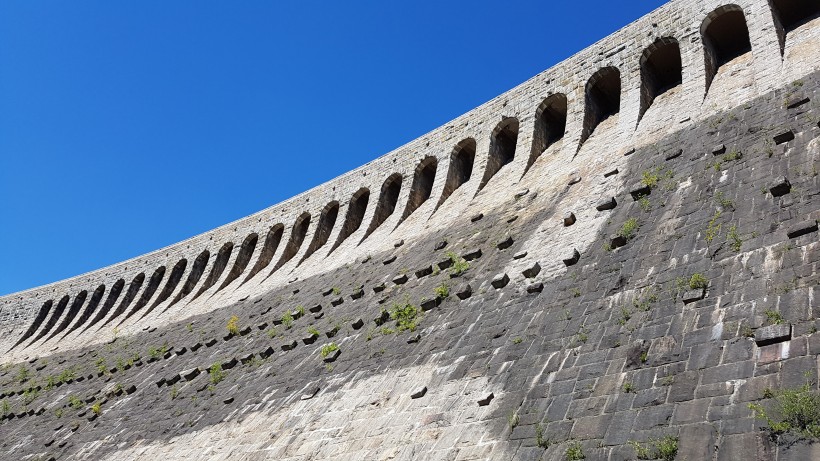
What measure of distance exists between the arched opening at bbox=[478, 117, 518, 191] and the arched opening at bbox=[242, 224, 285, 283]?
929 cm

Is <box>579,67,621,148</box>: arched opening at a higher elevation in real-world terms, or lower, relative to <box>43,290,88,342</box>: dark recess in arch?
lower

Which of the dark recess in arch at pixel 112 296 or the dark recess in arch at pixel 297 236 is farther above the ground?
the dark recess in arch at pixel 112 296

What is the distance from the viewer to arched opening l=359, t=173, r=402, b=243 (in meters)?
19.1

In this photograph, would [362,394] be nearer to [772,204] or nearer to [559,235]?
[559,235]

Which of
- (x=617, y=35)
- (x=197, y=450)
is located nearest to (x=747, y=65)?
(x=617, y=35)

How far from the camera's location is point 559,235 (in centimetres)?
1012

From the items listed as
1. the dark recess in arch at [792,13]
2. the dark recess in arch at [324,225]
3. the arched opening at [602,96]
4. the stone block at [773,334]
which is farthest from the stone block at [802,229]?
the dark recess in arch at [324,225]

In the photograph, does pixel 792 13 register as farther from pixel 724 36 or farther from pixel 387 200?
pixel 387 200

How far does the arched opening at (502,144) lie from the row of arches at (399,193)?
0.03 metres

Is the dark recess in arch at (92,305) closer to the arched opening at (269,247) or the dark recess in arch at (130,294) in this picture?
the dark recess in arch at (130,294)

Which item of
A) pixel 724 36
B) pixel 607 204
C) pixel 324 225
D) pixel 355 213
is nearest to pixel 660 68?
pixel 724 36

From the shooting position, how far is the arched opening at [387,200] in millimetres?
19109

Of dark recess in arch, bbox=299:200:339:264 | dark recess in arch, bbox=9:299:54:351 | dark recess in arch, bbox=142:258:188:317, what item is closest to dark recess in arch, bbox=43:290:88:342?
dark recess in arch, bbox=9:299:54:351

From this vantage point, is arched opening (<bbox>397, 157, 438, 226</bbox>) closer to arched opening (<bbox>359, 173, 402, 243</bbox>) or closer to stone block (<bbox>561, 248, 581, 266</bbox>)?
arched opening (<bbox>359, 173, 402, 243</bbox>)
